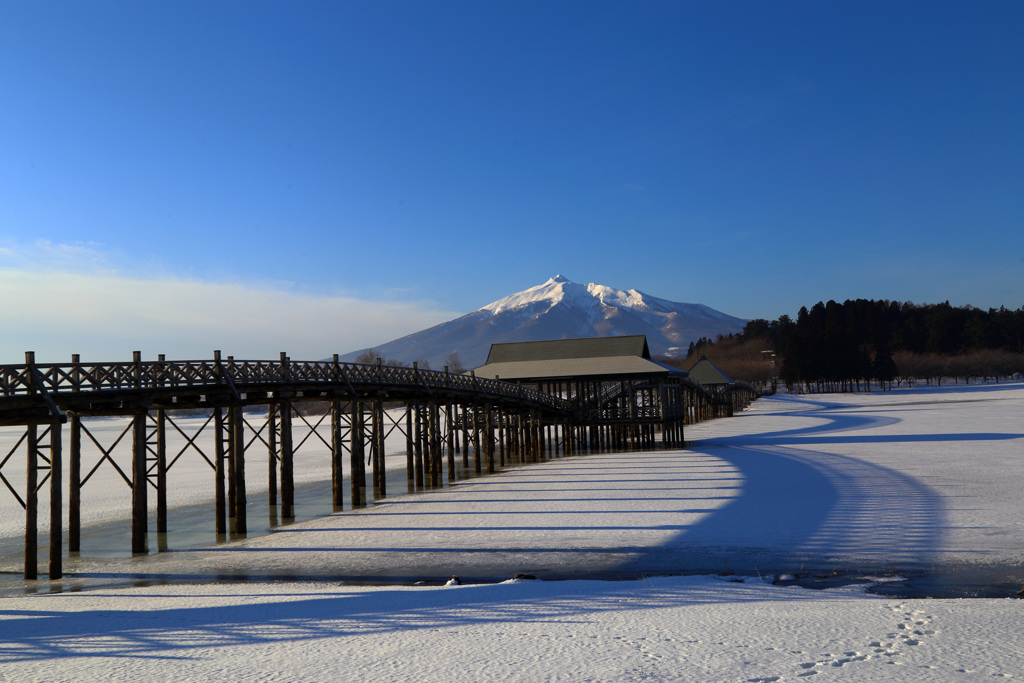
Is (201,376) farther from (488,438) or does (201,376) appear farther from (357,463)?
(488,438)

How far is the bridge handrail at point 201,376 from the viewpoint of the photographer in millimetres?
14980

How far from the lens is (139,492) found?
17.0 meters

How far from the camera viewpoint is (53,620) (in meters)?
9.71

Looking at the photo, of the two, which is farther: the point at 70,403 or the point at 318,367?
the point at 318,367

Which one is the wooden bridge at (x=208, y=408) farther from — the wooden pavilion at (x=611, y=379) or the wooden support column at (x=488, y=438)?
the wooden pavilion at (x=611, y=379)

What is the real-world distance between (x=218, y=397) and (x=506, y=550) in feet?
34.2

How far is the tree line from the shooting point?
126m

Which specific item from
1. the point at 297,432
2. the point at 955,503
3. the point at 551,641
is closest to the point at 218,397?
the point at 551,641

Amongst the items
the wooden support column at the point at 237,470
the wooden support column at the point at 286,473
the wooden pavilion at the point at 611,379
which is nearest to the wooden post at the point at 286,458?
the wooden support column at the point at 286,473

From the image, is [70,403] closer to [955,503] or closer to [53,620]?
[53,620]

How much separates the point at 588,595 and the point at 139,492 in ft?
40.8

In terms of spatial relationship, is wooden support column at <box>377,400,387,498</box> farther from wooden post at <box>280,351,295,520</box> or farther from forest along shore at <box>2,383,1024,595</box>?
wooden post at <box>280,351,295,520</box>

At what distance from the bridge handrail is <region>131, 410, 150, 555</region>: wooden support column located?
1.08 metres

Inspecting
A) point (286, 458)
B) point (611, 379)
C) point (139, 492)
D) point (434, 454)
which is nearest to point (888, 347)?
point (611, 379)
